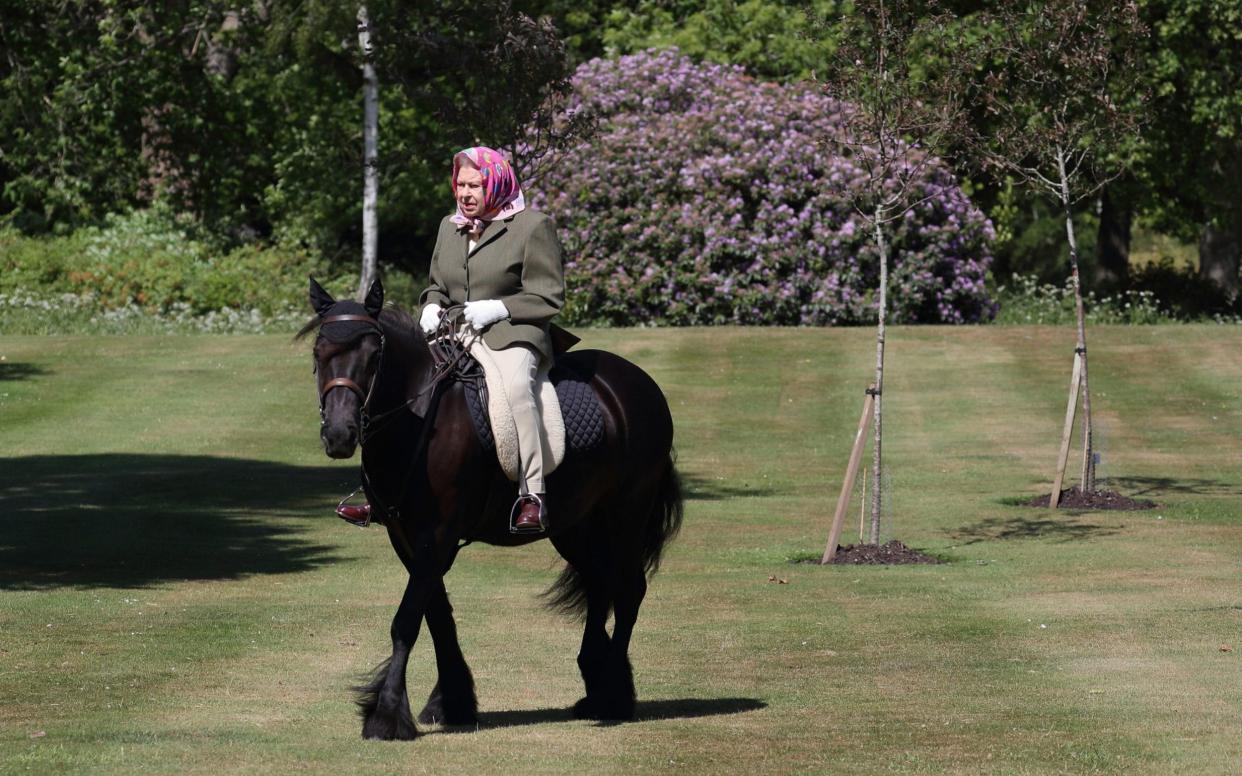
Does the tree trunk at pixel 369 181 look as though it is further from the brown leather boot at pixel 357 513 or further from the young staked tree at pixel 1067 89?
the brown leather boot at pixel 357 513

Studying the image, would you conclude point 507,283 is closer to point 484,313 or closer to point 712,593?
point 484,313

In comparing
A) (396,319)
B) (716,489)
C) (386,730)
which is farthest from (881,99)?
(386,730)

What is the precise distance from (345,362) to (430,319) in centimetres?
119

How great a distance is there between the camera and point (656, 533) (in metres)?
11.0

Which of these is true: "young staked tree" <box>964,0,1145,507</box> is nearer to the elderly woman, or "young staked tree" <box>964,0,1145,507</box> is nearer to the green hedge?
the elderly woman

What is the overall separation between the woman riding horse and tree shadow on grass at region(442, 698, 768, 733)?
Result: 3.30 feet

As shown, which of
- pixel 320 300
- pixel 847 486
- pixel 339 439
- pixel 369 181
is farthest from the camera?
pixel 369 181

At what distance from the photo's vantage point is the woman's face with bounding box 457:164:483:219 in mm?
9844

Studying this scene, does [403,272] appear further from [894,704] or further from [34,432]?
[894,704]

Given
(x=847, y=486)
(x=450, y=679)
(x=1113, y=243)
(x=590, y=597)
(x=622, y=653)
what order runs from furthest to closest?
(x=1113, y=243), (x=847, y=486), (x=590, y=597), (x=622, y=653), (x=450, y=679)

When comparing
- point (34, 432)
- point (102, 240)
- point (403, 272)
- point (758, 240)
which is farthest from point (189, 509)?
point (403, 272)

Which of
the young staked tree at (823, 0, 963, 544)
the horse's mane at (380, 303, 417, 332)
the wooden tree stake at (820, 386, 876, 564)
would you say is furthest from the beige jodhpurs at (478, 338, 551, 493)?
the young staked tree at (823, 0, 963, 544)

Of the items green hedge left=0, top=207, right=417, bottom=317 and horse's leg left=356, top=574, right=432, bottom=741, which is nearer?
horse's leg left=356, top=574, right=432, bottom=741

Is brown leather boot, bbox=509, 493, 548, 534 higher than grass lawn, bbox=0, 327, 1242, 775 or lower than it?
higher
